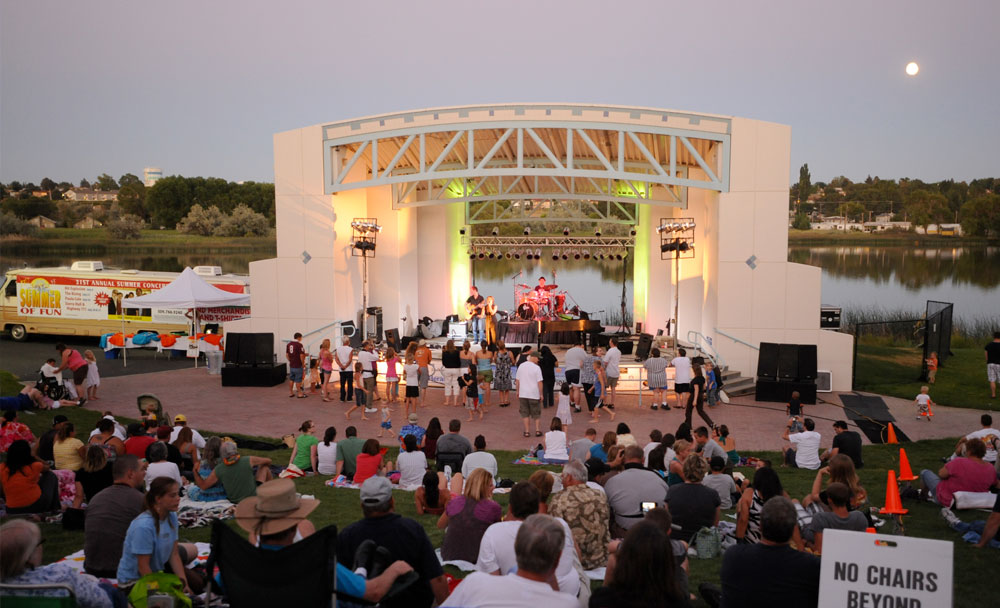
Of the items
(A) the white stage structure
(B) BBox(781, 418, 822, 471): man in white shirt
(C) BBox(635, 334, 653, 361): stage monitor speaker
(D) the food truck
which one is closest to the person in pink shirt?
(B) BBox(781, 418, 822, 471): man in white shirt

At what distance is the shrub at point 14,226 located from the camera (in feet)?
147

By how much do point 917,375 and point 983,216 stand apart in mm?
40643

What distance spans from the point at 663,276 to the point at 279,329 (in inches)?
419

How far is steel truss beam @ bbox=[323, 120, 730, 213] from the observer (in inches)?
613

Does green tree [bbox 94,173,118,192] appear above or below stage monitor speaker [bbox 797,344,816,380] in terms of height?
above

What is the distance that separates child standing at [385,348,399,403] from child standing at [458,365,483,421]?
1.34 m

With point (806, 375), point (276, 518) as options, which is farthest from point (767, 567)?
point (806, 375)

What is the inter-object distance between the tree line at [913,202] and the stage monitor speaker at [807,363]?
141ft

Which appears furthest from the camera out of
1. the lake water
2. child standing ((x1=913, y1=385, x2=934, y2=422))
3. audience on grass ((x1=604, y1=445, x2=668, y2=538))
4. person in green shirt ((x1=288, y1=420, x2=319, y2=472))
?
the lake water

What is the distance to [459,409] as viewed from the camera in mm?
14008

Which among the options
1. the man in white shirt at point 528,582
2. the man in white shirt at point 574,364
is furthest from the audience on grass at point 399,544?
the man in white shirt at point 574,364

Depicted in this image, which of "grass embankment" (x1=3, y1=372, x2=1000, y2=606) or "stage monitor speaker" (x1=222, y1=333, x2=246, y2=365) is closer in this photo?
"grass embankment" (x1=3, y1=372, x2=1000, y2=606)

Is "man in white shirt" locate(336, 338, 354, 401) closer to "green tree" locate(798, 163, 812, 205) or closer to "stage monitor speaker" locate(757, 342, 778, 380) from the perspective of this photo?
"stage monitor speaker" locate(757, 342, 778, 380)

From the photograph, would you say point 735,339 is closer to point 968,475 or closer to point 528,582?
point 968,475
